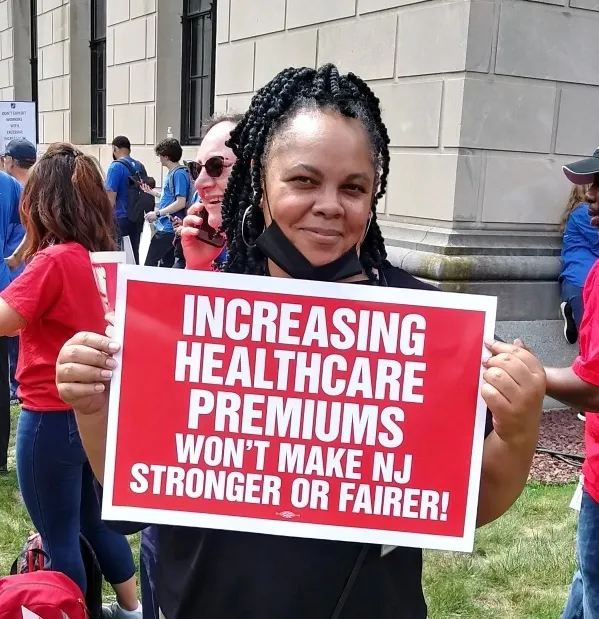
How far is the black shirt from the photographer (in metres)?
1.37

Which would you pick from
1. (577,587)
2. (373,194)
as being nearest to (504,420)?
(373,194)

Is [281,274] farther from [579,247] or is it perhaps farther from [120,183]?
[120,183]

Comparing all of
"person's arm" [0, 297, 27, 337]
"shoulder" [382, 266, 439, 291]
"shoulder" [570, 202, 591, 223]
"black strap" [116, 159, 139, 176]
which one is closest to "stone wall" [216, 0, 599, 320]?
"shoulder" [570, 202, 591, 223]

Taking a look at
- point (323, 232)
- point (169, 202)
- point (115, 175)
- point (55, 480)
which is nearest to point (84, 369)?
point (323, 232)

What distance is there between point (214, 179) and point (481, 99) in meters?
3.61

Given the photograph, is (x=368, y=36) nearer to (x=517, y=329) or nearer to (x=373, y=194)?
(x=517, y=329)

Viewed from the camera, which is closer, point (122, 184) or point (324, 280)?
point (324, 280)

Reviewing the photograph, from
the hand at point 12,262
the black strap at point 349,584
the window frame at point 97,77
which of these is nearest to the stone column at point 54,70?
the window frame at point 97,77

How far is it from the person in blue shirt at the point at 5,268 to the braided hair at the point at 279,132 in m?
3.62

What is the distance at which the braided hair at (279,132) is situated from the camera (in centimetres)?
140

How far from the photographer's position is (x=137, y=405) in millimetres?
1405

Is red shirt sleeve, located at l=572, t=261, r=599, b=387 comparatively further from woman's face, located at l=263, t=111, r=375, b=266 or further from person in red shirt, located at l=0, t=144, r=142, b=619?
person in red shirt, located at l=0, t=144, r=142, b=619

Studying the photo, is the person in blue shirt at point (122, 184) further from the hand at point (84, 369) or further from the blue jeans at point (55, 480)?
the hand at point (84, 369)

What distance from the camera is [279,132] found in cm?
141
